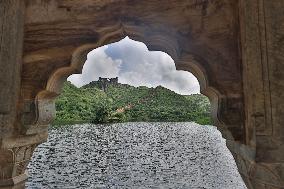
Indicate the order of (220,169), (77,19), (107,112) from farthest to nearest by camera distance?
1. (107,112)
2. (220,169)
3. (77,19)

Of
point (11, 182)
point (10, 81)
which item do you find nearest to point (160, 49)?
point (10, 81)

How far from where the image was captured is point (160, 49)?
4.26 m

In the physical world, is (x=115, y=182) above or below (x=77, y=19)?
below

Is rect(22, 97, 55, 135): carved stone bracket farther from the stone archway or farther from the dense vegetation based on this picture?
the dense vegetation

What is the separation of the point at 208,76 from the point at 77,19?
6.20 ft

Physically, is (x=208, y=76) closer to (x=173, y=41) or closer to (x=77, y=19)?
(x=173, y=41)

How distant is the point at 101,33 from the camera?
159 inches

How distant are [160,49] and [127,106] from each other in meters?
130

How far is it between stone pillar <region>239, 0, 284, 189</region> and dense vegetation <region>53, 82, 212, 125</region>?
81.0 meters

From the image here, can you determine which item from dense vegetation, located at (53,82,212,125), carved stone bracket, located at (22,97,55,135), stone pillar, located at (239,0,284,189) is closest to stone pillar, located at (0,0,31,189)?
carved stone bracket, located at (22,97,55,135)

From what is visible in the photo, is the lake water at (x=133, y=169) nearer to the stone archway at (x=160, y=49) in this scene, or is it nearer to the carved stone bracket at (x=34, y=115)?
the carved stone bracket at (x=34, y=115)

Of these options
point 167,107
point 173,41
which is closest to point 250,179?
point 173,41

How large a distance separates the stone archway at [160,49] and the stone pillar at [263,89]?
0.01 metres

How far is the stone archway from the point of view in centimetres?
353
